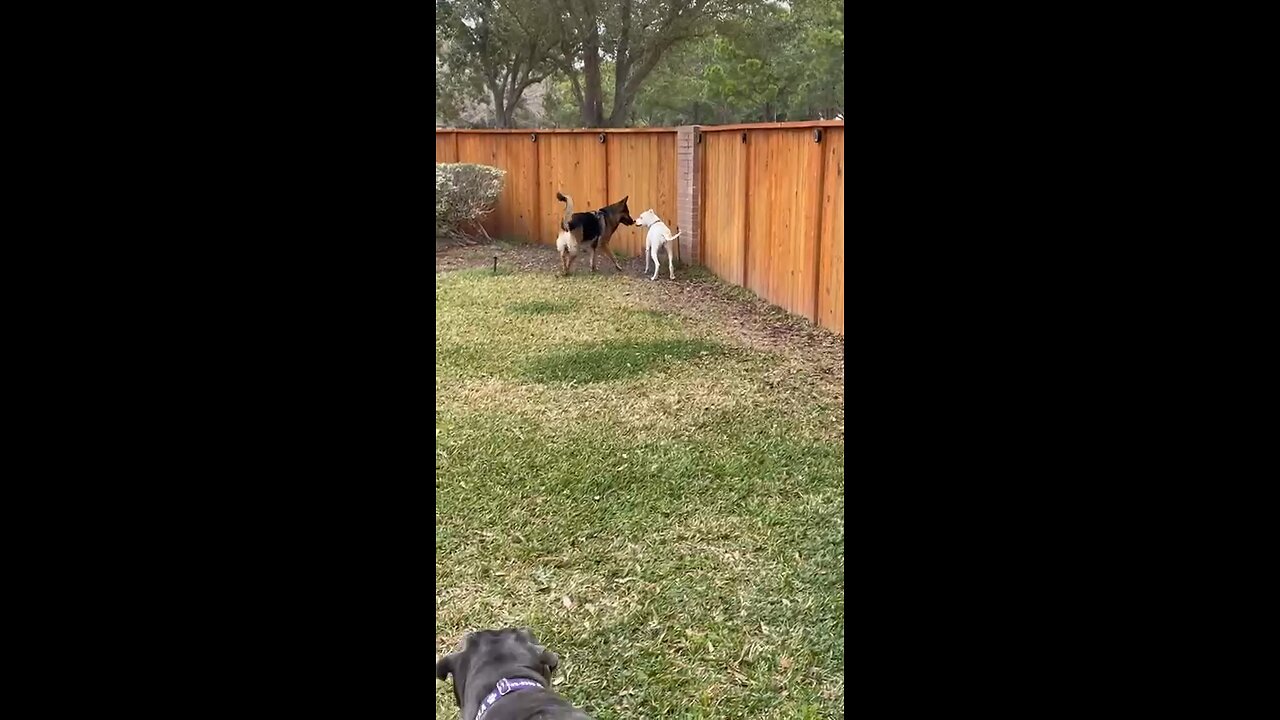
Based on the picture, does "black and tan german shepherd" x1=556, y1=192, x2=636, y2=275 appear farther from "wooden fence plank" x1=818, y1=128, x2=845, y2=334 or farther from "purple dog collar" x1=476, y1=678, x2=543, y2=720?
"purple dog collar" x1=476, y1=678, x2=543, y2=720

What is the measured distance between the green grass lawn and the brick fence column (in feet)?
13.4

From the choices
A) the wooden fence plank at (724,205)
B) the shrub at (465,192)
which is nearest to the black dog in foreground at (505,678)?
the wooden fence plank at (724,205)

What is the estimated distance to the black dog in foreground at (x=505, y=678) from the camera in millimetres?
1677

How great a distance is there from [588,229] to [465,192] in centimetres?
284

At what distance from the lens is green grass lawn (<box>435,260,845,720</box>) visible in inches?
103

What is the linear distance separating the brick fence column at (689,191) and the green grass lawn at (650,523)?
4088mm

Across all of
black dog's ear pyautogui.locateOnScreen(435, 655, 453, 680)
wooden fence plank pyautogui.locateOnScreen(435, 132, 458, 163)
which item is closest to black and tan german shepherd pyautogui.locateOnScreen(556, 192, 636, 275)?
wooden fence plank pyautogui.locateOnScreen(435, 132, 458, 163)

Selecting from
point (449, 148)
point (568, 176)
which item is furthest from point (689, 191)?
point (449, 148)

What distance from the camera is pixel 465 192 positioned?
12336 millimetres

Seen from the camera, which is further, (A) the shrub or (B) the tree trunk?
(B) the tree trunk

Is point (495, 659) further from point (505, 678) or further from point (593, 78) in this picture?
point (593, 78)
